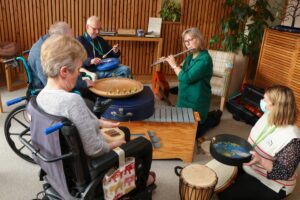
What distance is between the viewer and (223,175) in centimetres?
228

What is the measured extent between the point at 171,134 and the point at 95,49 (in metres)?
1.52

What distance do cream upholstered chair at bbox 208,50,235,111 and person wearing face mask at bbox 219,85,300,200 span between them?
1755 mm

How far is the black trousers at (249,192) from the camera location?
2.17 metres

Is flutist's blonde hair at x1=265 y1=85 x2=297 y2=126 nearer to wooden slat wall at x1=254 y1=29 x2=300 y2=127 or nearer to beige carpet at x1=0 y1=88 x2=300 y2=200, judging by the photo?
beige carpet at x1=0 y1=88 x2=300 y2=200

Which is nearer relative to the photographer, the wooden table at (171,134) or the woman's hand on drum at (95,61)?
the wooden table at (171,134)

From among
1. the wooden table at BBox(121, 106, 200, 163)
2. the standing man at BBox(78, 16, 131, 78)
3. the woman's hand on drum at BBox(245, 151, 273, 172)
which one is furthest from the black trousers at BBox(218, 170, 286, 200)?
the standing man at BBox(78, 16, 131, 78)

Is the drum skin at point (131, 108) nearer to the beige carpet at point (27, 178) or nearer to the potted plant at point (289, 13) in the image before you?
the beige carpet at point (27, 178)

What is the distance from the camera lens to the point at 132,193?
1871mm

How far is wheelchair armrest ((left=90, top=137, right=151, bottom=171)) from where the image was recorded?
153cm

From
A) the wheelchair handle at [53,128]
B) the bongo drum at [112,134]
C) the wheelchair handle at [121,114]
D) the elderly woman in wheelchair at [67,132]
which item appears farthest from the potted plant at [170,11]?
the wheelchair handle at [53,128]

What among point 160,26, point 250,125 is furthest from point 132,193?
point 160,26

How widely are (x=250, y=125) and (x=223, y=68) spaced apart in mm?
892

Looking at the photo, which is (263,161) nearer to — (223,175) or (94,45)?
(223,175)

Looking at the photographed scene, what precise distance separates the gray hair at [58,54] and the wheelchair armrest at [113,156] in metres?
0.50
